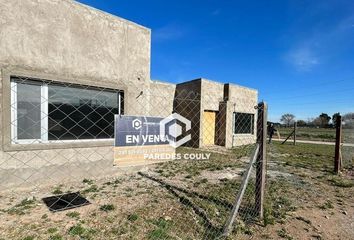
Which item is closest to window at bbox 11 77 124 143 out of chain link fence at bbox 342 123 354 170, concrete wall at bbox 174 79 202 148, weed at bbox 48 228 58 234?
weed at bbox 48 228 58 234

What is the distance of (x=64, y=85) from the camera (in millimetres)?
5160

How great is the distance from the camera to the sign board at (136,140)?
12.0ft

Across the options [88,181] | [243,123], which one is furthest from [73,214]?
[243,123]

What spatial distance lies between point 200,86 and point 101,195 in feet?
31.9

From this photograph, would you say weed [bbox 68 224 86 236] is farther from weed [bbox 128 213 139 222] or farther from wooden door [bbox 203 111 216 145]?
wooden door [bbox 203 111 216 145]

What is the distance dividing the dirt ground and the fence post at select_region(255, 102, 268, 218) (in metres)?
0.32

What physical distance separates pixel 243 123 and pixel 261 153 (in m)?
12.5

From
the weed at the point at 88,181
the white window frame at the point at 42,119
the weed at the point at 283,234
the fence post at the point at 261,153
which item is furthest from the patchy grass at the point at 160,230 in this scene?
the white window frame at the point at 42,119

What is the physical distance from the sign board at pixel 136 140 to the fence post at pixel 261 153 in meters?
1.91

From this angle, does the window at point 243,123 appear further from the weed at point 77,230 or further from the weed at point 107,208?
the weed at point 77,230

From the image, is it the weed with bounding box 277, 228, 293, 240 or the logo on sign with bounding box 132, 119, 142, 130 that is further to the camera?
the logo on sign with bounding box 132, 119, 142, 130

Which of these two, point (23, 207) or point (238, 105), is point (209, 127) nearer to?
point (238, 105)

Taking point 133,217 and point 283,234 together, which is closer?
point 283,234

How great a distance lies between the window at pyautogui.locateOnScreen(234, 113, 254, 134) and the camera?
583 inches
